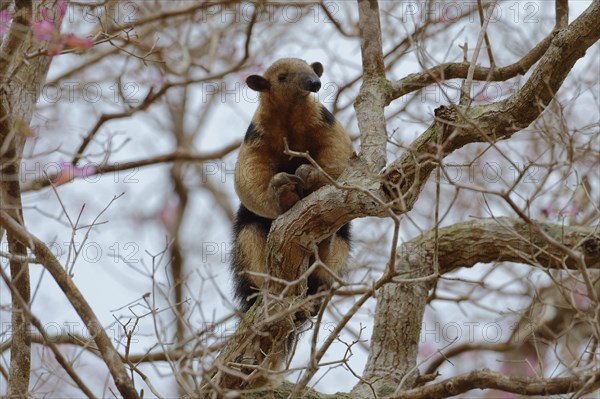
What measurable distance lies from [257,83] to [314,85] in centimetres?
58

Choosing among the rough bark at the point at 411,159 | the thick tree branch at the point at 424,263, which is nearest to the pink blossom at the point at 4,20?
the rough bark at the point at 411,159

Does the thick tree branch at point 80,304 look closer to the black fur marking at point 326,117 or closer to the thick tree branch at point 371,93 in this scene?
the thick tree branch at point 371,93

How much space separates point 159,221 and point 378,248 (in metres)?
4.97

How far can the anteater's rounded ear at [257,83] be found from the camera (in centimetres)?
709

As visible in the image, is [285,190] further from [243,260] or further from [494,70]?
[494,70]

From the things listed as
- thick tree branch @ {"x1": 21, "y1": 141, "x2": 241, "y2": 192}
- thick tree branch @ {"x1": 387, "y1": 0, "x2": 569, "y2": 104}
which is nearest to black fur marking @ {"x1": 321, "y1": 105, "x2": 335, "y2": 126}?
thick tree branch @ {"x1": 387, "y1": 0, "x2": 569, "y2": 104}

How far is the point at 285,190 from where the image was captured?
245 inches

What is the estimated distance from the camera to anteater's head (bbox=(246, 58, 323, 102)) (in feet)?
23.1

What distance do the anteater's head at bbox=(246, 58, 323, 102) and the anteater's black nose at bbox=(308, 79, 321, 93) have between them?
3 centimetres

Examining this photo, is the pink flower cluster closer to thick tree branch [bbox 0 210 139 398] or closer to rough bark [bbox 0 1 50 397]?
rough bark [bbox 0 1 50 397]

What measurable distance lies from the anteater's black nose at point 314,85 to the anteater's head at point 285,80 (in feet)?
0.10

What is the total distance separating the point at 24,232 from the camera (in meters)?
4.40

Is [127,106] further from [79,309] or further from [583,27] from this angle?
[583,27]

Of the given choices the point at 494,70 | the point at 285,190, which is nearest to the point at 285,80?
the point at 285,190
